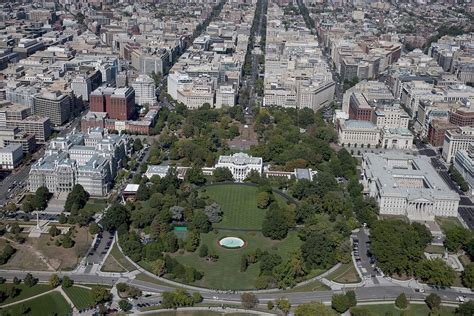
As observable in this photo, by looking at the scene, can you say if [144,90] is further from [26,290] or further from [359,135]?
[26,290]

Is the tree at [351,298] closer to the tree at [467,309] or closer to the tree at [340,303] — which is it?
the tree at [340,303]

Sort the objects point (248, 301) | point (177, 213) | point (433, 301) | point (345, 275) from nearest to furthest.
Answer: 1. point (248, 301)
2. point (433, 301)
3. point (345, 275)
4. point (177, 213)

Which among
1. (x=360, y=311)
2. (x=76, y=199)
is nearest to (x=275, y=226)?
(x=360, y=311)

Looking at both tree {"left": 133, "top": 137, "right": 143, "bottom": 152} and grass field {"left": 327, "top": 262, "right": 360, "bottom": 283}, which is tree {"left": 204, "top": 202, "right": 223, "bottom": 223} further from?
tree {"left": 133, "top": 137, "right": 143, "bottom": 152}

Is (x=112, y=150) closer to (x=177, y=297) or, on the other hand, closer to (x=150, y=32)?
(x=177, y=297)

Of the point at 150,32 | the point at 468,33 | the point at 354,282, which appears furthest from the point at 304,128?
the point at 468,33
